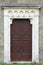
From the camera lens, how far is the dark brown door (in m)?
9.87

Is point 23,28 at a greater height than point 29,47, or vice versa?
point 23,28

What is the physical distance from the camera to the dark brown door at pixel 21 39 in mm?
9867

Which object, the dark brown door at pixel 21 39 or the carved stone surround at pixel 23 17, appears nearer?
the carved stone surround at pixel 23 17

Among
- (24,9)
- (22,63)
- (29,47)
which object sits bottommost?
(22,63)

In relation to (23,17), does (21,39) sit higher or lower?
lower

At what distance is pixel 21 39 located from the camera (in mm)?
9867

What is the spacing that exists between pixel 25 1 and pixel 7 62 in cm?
245

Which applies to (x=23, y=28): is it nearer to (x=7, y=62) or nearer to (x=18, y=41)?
(x=18, y=41)

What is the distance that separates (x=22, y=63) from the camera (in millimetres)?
9734

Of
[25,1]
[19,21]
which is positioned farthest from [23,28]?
[25,1]

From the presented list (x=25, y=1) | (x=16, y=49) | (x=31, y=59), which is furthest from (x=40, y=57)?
(x=25, y=1)

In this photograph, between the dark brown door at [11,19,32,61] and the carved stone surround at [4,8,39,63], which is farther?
the dark brown door at [11,19,32,61]

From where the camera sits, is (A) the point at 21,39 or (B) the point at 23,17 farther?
(A) the point at 21,39

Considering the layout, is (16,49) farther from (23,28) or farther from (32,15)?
(32,15)
